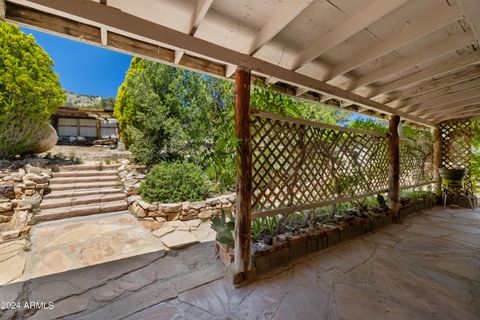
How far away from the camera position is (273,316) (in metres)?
1.59

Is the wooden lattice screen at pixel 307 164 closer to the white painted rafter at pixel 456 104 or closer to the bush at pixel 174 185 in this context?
the white painted rafter at pixel 456 104

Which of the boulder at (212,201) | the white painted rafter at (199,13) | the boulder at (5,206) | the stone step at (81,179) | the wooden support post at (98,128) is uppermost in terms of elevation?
the wooden support post at (98,128)

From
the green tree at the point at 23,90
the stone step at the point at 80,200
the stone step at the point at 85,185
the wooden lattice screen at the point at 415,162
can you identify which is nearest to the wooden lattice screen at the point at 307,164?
the wooden lattice screen at the point at 415,162

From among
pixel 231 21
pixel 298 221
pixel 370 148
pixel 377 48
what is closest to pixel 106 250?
pixel 298 221

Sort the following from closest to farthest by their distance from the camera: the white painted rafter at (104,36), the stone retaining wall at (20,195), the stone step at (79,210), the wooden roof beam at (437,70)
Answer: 1. the white painted rafter at (104,36)
2. the wooden roof beam at (437,70)
3. the stone retaining wall at (20,195)
4. the stone step at (79,210)

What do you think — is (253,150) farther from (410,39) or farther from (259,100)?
(410,39)

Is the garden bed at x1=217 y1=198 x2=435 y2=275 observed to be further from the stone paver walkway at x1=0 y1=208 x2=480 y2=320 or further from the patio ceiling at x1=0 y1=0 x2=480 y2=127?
the patio ceiling at x1=0 y1=0 x2=480 y2=127

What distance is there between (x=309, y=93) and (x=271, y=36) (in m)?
1.48

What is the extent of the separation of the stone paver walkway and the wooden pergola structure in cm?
39

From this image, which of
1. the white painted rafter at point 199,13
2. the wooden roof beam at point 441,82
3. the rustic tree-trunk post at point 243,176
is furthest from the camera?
the wooden roof beam at point 441,82

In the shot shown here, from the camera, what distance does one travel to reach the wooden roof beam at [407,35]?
1444 mm

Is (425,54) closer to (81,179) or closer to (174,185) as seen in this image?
(174,185)

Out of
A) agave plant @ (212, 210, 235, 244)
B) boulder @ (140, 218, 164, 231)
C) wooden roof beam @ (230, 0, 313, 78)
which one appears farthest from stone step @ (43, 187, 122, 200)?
wooden roof beam @ (230, 0, 313, 78)

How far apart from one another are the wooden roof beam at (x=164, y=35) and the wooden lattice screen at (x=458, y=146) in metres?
4.87
